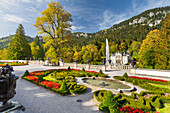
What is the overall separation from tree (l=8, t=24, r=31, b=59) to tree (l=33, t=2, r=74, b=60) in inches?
Result: 999

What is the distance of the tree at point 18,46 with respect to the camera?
41938mm

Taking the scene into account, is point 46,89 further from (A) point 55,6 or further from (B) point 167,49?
(A) point 55,6

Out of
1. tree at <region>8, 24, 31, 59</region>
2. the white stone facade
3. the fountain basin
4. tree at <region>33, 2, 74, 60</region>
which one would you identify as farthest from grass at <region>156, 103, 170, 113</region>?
the white stone facade

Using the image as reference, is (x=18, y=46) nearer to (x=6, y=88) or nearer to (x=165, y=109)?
(x=6, y=88)

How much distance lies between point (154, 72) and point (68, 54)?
2072 centimetres

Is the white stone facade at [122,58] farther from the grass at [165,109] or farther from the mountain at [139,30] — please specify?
the grass at [165,109]

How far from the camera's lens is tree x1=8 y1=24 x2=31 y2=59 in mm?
41938

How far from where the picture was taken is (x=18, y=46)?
4269 cm

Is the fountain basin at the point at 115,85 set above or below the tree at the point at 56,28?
below

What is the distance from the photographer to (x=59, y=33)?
25734mm

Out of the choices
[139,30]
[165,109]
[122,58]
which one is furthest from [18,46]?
[139,30]

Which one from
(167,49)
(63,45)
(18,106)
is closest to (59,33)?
(63,45)

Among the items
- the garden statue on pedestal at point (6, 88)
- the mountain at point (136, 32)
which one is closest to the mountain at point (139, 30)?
the mountain at point (136, 32)

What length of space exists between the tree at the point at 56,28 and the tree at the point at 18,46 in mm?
25387
